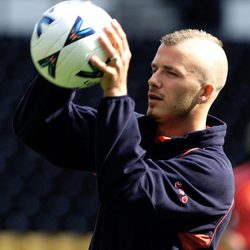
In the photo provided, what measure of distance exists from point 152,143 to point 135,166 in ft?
1.19

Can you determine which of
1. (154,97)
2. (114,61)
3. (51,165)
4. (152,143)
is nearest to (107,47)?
(114,61)

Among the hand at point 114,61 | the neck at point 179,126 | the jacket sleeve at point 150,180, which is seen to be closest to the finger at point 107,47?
the hand at point 114,61

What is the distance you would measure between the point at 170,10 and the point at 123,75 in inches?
176

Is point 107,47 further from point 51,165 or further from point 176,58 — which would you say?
point 51,165

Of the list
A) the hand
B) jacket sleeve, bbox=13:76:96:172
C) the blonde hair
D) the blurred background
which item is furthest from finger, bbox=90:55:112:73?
the blurred background

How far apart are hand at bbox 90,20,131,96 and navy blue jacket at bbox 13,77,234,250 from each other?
0.04 metres

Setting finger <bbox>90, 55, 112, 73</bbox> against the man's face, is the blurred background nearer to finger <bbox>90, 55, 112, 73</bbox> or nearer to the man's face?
the man's face

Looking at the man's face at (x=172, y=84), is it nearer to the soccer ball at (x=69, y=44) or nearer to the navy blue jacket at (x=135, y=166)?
the navy blue jacket at (x=135, y=166)

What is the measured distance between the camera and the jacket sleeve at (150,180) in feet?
11.9

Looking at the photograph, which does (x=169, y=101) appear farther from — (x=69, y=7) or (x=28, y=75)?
(x=28, y=75)

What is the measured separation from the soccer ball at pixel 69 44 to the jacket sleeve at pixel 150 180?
0.14 meters

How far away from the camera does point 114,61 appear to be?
143 inches

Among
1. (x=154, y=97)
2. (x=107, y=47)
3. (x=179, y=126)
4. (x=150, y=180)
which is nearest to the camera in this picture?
(x=107, y=47)

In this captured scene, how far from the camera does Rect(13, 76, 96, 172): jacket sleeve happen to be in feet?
12.8
